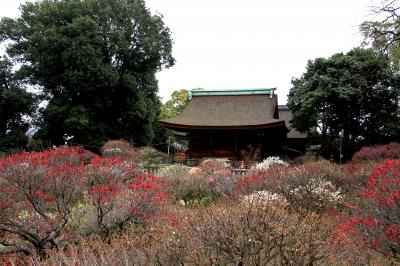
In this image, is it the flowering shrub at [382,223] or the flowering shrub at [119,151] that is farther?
the flowering shrub at [119,151]

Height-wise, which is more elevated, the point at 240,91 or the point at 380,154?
the point at 240,91

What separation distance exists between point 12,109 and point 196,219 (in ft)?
84.8

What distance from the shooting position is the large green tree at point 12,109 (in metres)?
24.7

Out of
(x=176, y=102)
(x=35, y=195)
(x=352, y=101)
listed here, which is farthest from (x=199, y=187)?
(x=176, y=102)

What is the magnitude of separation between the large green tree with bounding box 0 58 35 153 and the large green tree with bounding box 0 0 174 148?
3.94 ft

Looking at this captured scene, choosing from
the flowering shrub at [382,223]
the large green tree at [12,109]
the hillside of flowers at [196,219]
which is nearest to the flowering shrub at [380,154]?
the hillside of flowers at [196,219]

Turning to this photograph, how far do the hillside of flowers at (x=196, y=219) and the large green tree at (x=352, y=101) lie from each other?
852 centimetres

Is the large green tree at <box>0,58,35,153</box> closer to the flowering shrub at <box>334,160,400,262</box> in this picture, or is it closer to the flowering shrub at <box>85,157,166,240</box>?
the flowering shrub at <box>85,157,166,240</box>

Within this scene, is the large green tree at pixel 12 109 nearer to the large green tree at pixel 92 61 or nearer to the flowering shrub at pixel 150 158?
the large green tree at pixel 92 61

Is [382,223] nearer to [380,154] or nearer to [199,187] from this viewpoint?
[199,187]

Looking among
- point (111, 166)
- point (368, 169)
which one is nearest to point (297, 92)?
point (368, 169)

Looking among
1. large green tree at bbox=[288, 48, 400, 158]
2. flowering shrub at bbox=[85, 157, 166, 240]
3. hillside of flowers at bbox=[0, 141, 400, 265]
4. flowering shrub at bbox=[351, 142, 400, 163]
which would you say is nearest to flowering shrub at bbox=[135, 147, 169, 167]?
hillside of flowers at bbox=[0, 141, 400, 265]

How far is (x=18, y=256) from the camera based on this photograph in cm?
569

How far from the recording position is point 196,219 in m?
4.34
